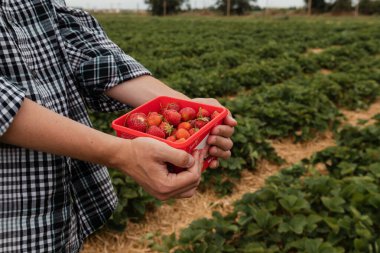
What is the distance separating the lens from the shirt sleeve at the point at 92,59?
4.20 feet

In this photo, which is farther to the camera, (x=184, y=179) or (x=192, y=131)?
(x=192, y=131)

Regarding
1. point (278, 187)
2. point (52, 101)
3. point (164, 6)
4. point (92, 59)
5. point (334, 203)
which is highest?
point (164, 6)

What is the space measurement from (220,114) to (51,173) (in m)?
0.57

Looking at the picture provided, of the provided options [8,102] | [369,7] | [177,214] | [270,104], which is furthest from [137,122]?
[369,7]

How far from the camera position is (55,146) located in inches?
38.0

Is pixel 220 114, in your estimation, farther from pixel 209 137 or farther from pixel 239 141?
pixel 239 141

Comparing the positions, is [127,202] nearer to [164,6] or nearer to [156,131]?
[156,131]

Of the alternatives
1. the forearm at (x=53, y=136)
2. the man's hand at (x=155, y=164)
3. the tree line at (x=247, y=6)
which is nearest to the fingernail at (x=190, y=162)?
the man's hand at (x=155, y=164)

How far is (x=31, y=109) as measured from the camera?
0.93 meters

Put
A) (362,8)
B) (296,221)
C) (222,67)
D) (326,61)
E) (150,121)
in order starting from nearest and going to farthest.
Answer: (150,121)
(296,221)
(222,67)
(326,61)
(362,8)

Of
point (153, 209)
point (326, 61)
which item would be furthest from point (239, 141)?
point (326, 61)

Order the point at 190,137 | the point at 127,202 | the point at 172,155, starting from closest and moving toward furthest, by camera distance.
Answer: the point at 172,155
the point at 190,137
the point at 127,202

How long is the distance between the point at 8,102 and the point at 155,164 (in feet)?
1.28

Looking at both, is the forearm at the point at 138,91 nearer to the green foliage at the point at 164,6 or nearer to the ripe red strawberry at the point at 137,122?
the ripe red strawberry at the point at 137,122
